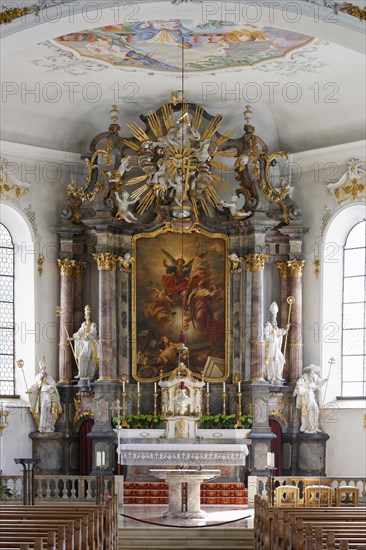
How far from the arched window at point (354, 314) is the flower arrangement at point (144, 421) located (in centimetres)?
431

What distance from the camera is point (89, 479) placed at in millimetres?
23109

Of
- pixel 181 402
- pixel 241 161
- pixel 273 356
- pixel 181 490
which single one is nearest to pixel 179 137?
A: pixel 241 161

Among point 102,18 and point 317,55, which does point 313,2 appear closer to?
point 102,18

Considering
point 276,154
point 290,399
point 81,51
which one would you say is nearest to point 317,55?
point 276,154

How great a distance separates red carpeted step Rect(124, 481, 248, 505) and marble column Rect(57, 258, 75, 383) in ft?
9.84

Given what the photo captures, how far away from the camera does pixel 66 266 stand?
25.8m

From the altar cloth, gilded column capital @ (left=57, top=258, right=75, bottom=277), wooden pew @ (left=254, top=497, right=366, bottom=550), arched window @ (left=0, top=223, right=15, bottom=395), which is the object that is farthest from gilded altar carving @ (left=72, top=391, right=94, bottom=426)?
wooden pew @ (left=254, top=497, right=366, bottom=550)

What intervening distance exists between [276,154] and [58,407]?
23.7ft

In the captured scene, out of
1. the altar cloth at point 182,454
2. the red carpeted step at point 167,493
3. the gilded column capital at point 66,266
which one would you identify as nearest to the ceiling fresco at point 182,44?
the gilded column capital at point 66,266

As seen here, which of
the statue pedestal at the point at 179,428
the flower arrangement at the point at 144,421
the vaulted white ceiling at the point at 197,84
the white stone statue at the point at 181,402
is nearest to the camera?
the vaulted white ceiling at the point at 197,84

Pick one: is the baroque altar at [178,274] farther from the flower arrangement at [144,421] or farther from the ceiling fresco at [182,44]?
the ceiling fresco at [182,44]

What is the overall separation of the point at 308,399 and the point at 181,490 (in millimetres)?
5161

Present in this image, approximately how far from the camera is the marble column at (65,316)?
84.2 feet

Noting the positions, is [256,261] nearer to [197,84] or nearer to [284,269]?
[284,269]
